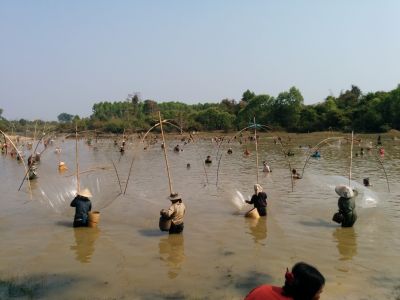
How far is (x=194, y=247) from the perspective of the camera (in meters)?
9.46

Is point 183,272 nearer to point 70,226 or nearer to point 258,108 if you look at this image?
point 70,226

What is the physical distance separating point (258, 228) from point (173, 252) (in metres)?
2.91

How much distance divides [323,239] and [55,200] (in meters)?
8.22

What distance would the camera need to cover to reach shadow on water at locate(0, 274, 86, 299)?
6.84 meters

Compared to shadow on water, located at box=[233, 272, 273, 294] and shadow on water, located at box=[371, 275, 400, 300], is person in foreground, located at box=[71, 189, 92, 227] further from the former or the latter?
shadow on water, located at box=[371, 275, 400, 300]

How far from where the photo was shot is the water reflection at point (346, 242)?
888 centimetres

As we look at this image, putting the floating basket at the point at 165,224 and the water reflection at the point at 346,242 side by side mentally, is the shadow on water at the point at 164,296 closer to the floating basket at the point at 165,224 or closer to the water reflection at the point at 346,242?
the floating basket at the point at 165,224

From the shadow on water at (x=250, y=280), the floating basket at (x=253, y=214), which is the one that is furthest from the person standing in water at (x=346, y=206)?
the shadow on water at (x=250, y=280)

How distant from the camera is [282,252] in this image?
908cm

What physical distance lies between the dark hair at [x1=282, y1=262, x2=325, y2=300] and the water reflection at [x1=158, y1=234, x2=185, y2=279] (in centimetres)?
469

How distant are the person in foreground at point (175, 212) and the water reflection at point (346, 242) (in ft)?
11.8

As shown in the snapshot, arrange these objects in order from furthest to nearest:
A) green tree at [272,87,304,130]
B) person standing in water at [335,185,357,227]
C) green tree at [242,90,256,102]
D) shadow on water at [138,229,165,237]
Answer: green tree at [242,90,256,102], green tree at [272,87,304,130], shadow on water at [138,229,165,237], person standing in water at [335,185,357,227]

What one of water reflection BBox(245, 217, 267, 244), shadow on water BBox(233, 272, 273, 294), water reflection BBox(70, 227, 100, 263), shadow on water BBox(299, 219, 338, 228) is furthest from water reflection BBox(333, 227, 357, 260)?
water reflection BBox(70, 227, 100, 263)

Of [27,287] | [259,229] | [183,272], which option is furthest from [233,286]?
[259,229]
